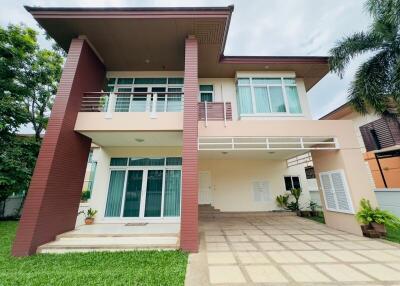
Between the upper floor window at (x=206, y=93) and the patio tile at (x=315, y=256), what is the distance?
719cm

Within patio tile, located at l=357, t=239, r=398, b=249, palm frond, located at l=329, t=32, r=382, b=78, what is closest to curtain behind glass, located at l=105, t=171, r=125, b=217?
patio tile, located at l=357, t=239, r=398, b=249


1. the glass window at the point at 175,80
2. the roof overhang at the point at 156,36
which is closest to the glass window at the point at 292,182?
the roof overhang at the point at 156,36

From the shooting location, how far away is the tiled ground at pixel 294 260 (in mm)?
3098

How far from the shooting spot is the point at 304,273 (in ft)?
10.9

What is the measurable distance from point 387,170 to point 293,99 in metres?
7.63

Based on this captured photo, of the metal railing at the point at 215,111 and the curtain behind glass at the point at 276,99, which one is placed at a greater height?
the curtain behind glass at the point at 276,99

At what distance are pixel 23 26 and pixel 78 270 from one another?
11.7 m

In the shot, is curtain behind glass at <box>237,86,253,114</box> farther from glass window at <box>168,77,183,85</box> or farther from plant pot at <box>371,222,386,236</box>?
plant pot at <box>371,222,386,236</box>

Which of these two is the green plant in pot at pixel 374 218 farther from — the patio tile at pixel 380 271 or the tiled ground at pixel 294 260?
the patio tile at pixel 380 271

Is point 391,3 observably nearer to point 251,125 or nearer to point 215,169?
point 251,125

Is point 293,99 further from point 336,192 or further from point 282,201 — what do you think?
point 282,201

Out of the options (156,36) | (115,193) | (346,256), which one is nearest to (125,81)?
(156,36)

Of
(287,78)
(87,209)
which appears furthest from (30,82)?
(287,78)

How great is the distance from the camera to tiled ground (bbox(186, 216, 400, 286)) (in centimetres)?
310
